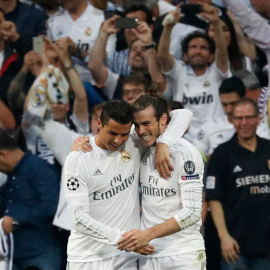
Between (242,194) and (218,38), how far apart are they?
1.77m

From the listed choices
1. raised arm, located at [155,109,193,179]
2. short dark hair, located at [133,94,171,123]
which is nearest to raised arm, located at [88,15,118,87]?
raised arm, located at [155,109,193,179]

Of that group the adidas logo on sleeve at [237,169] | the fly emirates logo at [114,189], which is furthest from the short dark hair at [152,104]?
the adidas logo on sleeve at [237,169]

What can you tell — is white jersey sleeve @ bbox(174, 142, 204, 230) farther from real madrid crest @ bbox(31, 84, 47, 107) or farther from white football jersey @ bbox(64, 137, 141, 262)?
real madrid crest @ bbox(31, 84, 47, 107)

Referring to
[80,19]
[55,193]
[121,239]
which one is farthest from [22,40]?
[121,239]

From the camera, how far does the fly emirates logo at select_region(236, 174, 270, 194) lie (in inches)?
244

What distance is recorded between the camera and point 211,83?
709 centimetres

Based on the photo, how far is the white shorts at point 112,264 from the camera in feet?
14.5

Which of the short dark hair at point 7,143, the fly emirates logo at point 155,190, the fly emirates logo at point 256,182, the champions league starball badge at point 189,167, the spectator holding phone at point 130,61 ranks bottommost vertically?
the fly emirates logo at point 155,190

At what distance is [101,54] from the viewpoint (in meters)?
7.19

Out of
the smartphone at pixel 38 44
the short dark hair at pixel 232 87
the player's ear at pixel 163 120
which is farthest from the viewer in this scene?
the smartphone at pixel 38 44

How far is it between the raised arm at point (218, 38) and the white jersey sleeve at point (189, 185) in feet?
9.56

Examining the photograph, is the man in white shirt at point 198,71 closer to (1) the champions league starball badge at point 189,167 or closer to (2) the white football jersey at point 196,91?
(2) the white football jersey at point 196,91

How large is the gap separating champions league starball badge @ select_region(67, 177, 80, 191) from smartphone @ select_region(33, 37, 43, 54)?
130 inches

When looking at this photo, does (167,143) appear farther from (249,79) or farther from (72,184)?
(249,79)
